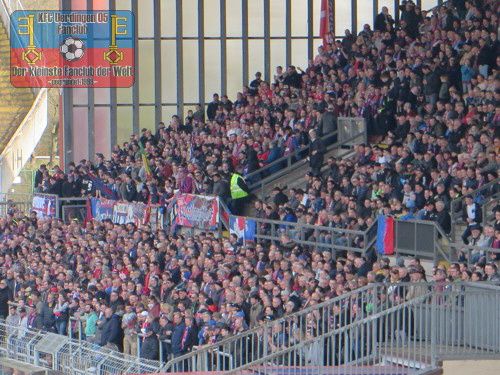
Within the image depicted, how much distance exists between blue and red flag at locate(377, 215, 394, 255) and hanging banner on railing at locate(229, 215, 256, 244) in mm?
4069

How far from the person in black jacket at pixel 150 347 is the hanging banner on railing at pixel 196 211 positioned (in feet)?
21.7

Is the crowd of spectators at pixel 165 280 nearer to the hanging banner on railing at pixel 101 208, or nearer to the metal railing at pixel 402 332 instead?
the metal railing at pixel 402 332

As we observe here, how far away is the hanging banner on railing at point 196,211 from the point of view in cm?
2644

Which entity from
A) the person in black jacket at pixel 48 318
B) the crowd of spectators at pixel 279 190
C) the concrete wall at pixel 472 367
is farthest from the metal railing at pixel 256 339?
the person in black jacket at pixel 48 318

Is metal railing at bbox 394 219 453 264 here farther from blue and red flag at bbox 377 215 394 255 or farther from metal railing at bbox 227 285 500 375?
metal railing at bbox 227 285 500 375

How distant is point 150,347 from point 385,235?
4740 mm

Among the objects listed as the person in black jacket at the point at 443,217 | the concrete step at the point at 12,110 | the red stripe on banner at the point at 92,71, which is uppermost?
the red stripe on banner at the point at 92,71

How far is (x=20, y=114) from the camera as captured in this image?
43.4m

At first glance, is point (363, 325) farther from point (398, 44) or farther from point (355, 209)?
point (398, 44)

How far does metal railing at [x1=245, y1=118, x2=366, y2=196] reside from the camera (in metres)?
27.4

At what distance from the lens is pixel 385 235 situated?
21266 millimetres

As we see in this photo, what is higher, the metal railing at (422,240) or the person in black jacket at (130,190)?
the person in black jacket at (130,190)

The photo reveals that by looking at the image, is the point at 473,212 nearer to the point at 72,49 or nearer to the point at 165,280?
the point at 165,280

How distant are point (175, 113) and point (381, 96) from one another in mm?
12476
